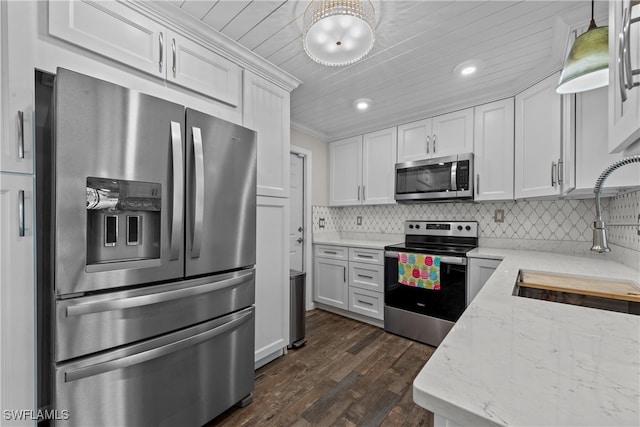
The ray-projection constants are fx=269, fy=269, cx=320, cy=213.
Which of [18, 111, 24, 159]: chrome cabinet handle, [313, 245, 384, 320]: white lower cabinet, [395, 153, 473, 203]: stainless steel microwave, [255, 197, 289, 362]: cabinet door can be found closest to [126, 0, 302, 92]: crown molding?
[18, 111, 24, 159]: chrome cabinet handle

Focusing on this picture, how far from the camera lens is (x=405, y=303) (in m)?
2.71

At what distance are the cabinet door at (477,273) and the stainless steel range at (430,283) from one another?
4 cm

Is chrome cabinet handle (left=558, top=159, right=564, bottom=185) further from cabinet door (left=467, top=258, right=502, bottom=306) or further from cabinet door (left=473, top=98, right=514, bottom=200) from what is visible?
cabinet door (left=467, top=258, right=502, bottom=306)

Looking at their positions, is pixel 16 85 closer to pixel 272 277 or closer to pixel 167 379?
pixel 167 379

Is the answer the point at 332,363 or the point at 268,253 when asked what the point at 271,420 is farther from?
the point at 268,253

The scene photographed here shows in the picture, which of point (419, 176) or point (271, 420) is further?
point (419, 176)

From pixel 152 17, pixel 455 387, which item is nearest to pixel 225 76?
pixel 152 17

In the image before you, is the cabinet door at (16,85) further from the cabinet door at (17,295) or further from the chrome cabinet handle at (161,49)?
the chrome cabinet handle at (161,49)

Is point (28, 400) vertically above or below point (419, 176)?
below

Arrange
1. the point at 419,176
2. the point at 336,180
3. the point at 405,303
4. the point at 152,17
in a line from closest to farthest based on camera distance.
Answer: the point at 152,17, the point at 405,303, the point at 419,176, the point at 336,180

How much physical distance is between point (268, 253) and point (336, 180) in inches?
75.8

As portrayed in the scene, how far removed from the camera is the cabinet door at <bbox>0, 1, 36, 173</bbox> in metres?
1.04

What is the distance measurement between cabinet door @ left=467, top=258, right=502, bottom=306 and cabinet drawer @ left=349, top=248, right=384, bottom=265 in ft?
2.85

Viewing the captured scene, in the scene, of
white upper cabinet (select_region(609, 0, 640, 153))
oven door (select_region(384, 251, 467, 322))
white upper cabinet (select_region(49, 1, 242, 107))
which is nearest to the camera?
white upper cabinet (select_region(609, 0, 640, 153))
